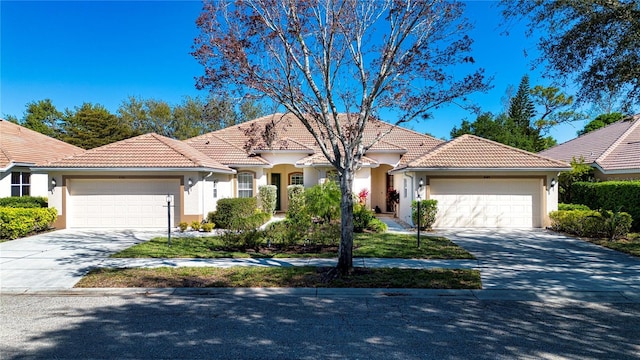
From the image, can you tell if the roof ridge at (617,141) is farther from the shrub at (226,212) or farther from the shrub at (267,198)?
the shrub at (226,212)

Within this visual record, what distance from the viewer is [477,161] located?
15508 millimetres

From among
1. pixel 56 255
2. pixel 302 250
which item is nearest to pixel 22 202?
pixel 56 255

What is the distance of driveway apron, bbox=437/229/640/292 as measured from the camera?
24.2 feet

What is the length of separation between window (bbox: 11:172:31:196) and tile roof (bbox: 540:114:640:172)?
90.5ft

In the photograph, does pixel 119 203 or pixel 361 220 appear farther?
pixel 119 203

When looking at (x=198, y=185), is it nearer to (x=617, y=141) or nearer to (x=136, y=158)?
(x=136, y=158)

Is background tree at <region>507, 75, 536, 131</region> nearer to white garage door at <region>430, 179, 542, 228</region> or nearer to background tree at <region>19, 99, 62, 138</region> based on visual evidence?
white garage door at <region>430, 179, 542, 228</region>

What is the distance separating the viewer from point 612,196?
52.7 ft

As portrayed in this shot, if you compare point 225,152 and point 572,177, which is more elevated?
point 225,152

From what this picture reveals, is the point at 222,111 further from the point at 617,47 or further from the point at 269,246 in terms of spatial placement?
the point at 617,47

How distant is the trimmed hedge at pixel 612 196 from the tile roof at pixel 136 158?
1658 cm

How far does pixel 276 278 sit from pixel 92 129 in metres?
39.7

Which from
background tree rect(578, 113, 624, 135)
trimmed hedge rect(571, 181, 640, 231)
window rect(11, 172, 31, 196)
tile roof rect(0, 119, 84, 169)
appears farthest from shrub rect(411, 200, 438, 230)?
background tree rect(578, 113, 624, 135)

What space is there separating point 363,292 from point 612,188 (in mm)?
14939
